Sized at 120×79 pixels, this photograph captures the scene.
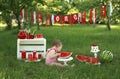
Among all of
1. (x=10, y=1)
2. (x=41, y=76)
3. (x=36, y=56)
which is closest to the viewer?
(x=41, y=76)

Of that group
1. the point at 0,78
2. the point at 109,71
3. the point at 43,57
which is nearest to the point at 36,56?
the point at 43,57

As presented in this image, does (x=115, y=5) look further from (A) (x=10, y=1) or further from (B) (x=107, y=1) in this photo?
(A) (x=10, y=1)

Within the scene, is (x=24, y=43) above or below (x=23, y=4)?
below

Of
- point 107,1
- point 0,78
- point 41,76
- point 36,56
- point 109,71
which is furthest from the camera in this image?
point 107,1

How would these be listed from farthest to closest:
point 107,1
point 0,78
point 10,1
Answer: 1. point 107,1
2. point 10,1
3. point 0,78

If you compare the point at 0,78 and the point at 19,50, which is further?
the point at 19,50

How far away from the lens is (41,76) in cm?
768

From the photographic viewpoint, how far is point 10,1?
54.6ft

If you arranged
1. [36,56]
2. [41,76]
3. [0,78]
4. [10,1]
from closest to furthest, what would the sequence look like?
1. [0,78]
2. [41,76]
3. [36,56]
4. [10,1]

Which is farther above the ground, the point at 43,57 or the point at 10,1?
the point at 10,1

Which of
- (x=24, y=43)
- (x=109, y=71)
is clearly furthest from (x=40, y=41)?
(x=109, y=71)

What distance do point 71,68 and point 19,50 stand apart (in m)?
2.81

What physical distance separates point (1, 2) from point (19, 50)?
660 cm

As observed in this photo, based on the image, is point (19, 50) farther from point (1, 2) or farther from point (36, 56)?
point (1, 2)
